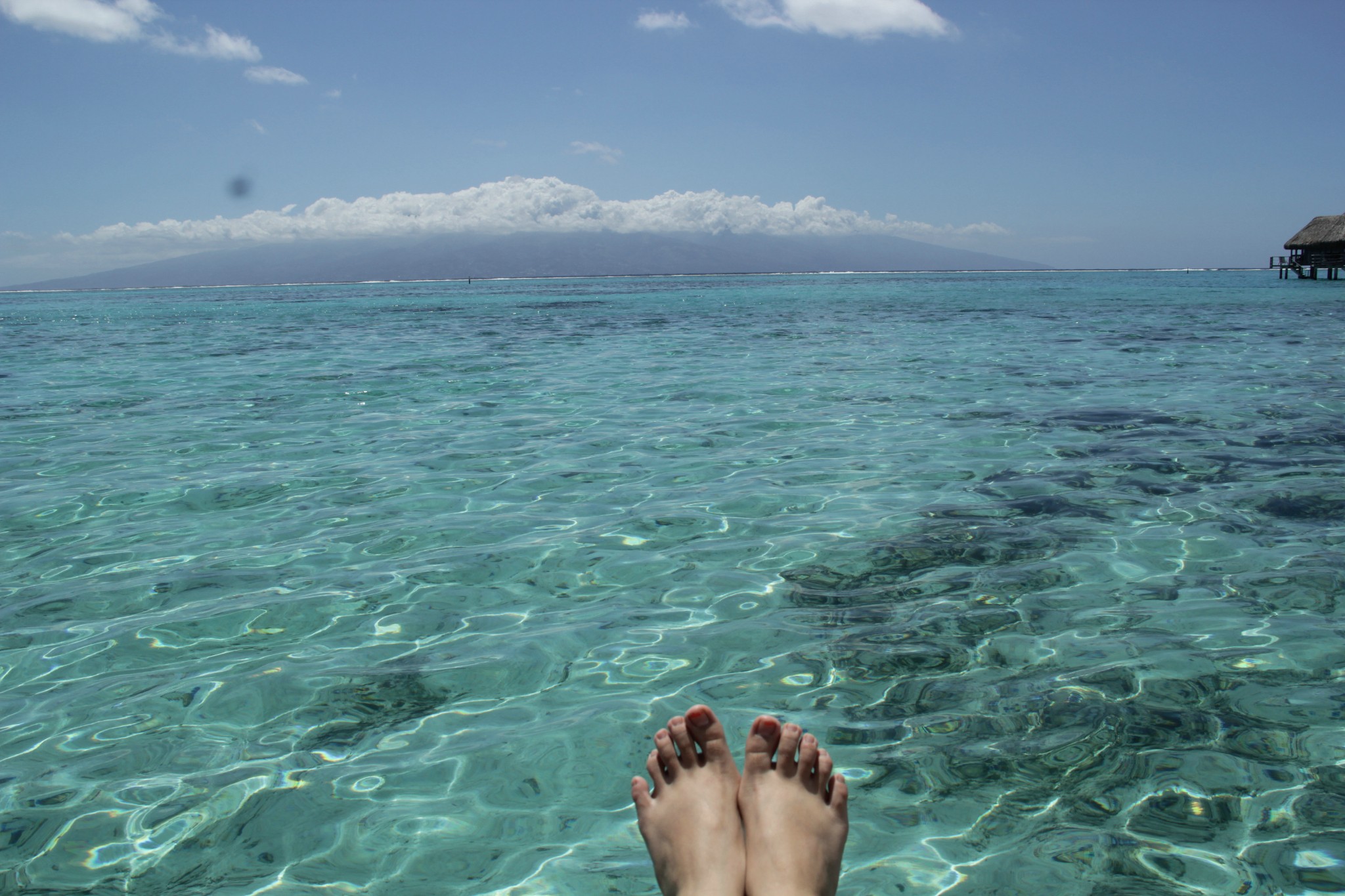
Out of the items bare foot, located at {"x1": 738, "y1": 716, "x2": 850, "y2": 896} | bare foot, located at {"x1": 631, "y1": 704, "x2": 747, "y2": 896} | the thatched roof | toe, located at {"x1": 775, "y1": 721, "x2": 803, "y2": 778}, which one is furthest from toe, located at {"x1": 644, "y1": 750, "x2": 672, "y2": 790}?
the thatched roof

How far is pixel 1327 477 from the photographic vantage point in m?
5.75

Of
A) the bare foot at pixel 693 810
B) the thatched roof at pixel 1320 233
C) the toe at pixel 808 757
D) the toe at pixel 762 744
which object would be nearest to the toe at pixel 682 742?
the bare foot at pixel 693 810

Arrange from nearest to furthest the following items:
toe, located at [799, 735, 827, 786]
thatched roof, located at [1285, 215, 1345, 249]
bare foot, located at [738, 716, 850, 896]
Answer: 1. bare foot, located at [738, 716, 850, 896]
2. toe, located at [799, 735, 827, 786]
3. thatched roof, located at [1285, 215, 1345, 249]

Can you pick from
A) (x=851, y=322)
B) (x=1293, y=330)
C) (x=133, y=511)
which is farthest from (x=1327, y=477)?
(x=851, y=322)

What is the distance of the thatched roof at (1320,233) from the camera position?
43062 mm

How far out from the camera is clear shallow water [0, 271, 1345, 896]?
8.04 feet

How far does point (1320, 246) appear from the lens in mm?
44656

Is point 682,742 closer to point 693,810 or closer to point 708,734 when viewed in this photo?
point 708,734

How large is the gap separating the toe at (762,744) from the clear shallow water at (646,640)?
0.82ft

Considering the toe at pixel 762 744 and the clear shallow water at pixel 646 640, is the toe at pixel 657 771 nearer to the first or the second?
the clear shallow water at pixel 646 640

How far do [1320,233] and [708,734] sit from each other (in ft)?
180

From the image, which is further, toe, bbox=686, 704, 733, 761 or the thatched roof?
the thatched roof

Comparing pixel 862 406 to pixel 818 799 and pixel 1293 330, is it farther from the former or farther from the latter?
pixel 1293 330

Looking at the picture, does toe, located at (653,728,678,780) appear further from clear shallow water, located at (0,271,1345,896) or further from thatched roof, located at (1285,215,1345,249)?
thatched roof, located at (1285,215,1345,249)
